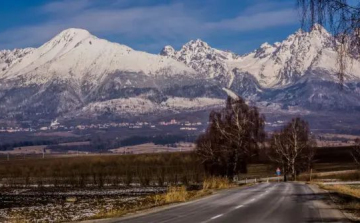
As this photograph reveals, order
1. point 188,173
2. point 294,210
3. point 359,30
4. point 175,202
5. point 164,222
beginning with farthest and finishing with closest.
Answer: point 188,173 → point 175,202 → point 294,210 → point 164,222 → point 359,30

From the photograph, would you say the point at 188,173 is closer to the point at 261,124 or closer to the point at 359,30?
the point at 261,124

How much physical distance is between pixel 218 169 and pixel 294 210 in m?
53.2

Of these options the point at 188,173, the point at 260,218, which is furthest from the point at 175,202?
the point at 188,173

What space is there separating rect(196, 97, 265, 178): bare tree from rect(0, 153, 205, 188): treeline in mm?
7684

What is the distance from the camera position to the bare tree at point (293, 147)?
94.1 m

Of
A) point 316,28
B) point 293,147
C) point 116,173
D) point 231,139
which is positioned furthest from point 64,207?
point 116,173

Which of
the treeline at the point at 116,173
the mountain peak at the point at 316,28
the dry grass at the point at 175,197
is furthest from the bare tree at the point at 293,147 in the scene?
the mountain peak at the point at 316,28

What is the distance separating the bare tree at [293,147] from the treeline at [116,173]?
1267 cm

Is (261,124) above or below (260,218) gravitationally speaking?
above

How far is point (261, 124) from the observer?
270 ft

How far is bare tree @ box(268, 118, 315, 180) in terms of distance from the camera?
9406 centimetres

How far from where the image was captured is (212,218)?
21.7 meters

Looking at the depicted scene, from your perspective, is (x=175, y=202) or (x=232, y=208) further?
(x=175, y=202)

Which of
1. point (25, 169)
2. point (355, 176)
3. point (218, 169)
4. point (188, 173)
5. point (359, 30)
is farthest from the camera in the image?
point (25, 169)
